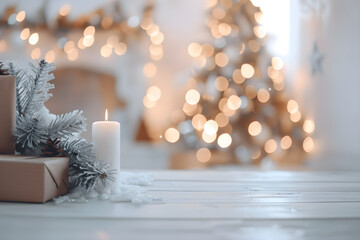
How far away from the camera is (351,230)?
1.62 ft

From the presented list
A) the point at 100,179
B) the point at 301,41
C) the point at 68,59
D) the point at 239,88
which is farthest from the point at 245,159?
the point at 100,179

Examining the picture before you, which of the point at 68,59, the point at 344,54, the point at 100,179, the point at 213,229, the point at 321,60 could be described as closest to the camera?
the point at 213,229

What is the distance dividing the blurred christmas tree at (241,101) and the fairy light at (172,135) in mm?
83

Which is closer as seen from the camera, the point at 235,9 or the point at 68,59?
the point at 235,9

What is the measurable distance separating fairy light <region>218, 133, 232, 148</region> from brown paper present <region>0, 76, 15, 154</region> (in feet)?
5.18

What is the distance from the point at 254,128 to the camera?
218cm

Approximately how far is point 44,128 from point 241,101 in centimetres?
161

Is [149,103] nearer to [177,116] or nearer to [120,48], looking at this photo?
[177,116]

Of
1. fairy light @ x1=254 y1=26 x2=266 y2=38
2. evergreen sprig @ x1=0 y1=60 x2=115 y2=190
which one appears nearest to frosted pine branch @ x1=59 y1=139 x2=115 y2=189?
evergreen sprig @ x1=0 y1=60 x2=115 y2=190

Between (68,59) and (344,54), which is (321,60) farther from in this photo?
(68,59)

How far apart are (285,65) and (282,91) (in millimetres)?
272

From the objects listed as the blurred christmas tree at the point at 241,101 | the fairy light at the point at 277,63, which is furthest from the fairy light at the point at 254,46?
the fairy light at the point at 277,63

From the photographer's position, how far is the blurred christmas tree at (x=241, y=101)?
2141 mm

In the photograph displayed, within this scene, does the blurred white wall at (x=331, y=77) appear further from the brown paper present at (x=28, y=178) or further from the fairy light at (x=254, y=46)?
the brown paper present at (x=28, y=178)
